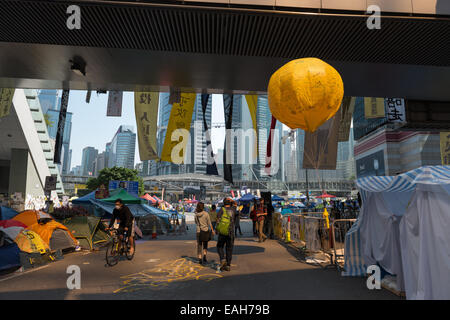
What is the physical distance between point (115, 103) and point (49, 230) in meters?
6.07

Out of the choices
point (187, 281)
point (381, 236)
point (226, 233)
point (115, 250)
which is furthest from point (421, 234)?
point (115, 250)

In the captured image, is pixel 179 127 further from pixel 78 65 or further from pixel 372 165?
pixel 372 165

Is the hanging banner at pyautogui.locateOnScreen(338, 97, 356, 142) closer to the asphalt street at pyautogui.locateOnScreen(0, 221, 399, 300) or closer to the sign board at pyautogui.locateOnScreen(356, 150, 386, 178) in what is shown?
the asphalt street at pyautogui.locateOnScreen(0, 221, 399, 300)

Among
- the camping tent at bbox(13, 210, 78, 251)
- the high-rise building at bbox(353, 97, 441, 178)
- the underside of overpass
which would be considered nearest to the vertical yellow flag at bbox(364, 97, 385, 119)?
the underside of overpass

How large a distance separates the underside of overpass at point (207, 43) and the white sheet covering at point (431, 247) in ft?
13.8

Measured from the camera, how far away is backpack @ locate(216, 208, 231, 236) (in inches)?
308

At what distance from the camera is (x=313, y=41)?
7211 millimetres

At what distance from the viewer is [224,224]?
25.8 feet

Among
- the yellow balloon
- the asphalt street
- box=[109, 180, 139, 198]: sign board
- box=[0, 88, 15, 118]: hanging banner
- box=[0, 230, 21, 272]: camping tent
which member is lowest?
the asphalt street

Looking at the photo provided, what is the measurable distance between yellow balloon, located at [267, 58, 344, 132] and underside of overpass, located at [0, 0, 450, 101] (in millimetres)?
2021

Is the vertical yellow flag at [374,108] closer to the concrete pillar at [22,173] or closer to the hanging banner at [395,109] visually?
the hanging banner at [395,109]

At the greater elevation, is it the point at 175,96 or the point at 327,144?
the point at 175,96

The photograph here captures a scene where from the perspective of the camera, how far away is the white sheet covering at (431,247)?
4668 mm

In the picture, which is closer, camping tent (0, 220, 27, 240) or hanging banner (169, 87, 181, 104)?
camping tent (0, 220, 27, 240)
